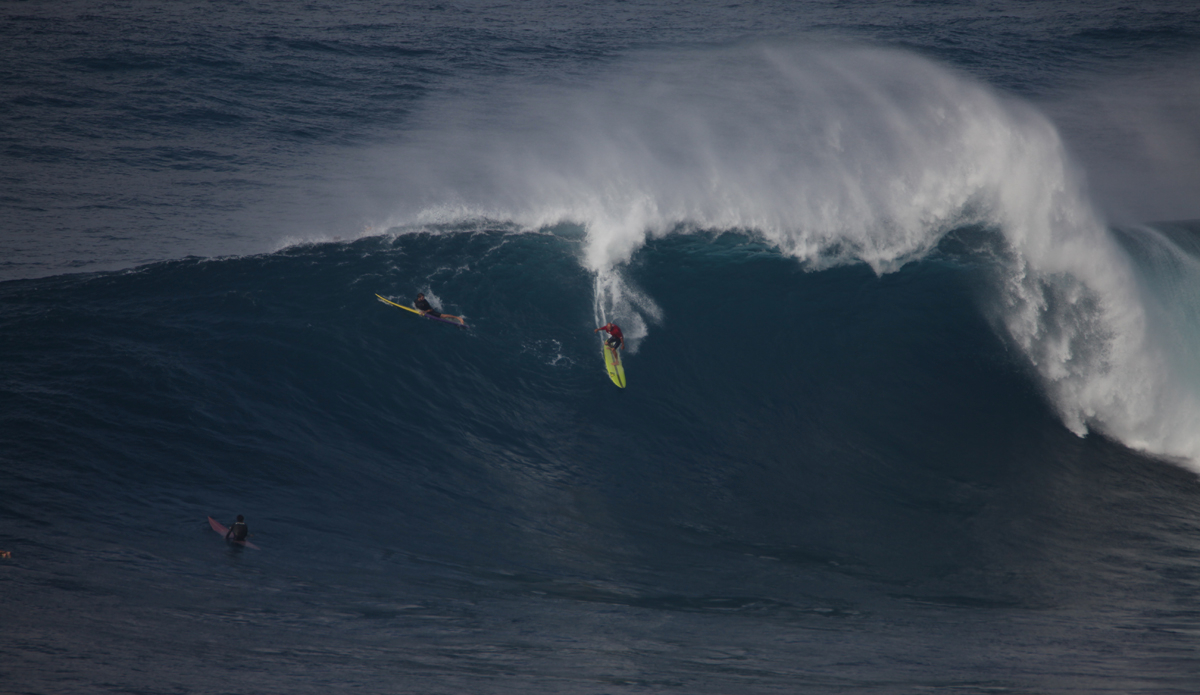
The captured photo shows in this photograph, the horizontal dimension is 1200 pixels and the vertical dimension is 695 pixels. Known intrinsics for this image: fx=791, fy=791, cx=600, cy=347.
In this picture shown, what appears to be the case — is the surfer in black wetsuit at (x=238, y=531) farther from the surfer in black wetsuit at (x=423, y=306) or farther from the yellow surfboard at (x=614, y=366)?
the yellow surfboard at (x=614, y=366)

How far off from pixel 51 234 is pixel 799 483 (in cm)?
2072

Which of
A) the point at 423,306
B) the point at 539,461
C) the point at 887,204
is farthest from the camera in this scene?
the point at 887,204

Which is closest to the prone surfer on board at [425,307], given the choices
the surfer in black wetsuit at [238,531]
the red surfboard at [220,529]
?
the red surfboard at [220,529]

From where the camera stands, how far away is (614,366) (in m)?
16.1

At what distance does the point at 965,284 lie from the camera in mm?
17453

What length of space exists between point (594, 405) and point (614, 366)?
110cm

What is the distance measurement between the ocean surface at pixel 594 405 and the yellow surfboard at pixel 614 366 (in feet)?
0.53

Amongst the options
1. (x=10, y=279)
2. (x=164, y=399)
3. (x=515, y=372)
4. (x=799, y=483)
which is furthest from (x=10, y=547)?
(x=799, y=483)

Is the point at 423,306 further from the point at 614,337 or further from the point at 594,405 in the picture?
the point at 594,405

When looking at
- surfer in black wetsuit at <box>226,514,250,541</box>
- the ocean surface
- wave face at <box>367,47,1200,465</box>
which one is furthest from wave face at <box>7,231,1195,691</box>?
wave face at <box>367,47,1200,465</box>

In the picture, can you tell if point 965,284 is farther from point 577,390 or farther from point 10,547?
point 10,547

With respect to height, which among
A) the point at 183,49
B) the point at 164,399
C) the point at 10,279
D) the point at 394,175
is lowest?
the point at 164,399

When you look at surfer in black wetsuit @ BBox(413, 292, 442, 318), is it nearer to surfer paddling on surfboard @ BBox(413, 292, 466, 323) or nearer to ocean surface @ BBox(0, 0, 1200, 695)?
surfer paddling on surfboard @ BBox(413, 292, 466, 323)

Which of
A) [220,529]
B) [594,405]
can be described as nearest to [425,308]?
[594,405]
